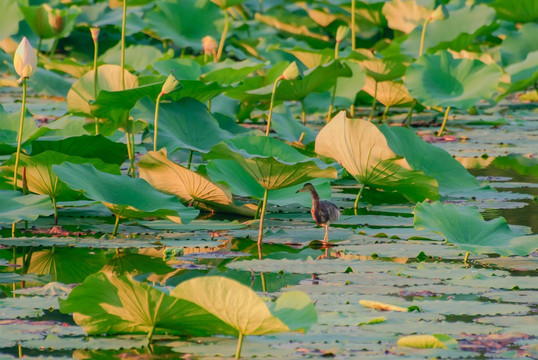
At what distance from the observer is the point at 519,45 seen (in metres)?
7.93

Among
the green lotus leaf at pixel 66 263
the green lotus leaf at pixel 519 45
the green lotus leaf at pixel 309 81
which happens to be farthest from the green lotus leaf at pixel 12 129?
the green lotus leaf at pixel 519 45

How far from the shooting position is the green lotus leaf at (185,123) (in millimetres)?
4082

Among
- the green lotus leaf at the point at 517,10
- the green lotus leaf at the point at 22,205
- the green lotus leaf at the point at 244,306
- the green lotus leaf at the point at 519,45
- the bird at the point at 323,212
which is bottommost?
the green lotus leaf at the point at 22,205

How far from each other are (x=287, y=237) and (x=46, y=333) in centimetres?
136

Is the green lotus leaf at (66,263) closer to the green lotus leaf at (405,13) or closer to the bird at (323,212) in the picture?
the bird at (323,212)

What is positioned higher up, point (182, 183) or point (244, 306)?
point (244, 306)

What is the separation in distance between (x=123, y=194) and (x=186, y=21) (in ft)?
16.4

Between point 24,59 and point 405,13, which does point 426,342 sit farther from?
point 405,13

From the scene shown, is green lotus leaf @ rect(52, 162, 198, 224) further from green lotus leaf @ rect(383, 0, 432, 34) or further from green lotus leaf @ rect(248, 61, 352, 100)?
green lotus leaf @ rect(383, 0, 432, 34)

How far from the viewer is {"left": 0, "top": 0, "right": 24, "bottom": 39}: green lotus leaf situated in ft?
25.3

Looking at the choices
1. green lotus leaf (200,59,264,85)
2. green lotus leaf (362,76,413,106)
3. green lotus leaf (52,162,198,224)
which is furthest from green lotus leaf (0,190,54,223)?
green lotus leaf (362,76,413,106)

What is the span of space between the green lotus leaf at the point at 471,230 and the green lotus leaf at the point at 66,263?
1.06m

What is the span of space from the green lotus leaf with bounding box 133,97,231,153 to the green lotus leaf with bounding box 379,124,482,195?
780 millimetres

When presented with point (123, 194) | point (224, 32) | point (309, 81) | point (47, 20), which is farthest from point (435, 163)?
point (47, 20)
